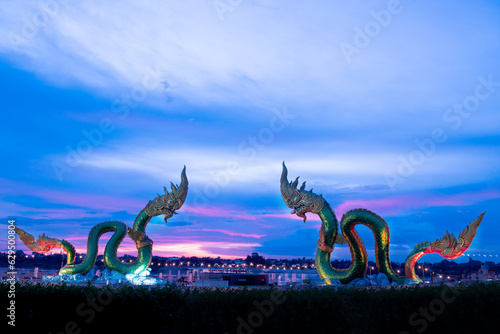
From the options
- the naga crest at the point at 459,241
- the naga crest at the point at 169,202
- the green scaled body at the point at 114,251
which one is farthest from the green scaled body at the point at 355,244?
the green scaled body at the point at 114,251

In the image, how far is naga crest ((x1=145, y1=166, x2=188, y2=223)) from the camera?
53.5 feet

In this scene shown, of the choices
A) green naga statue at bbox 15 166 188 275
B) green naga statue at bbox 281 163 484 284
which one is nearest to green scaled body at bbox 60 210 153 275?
green naga statue at bbox 15 166 188 275

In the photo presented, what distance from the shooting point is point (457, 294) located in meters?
9.12

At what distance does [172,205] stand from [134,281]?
3110mm

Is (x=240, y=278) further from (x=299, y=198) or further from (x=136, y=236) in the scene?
(x=299, y=198)

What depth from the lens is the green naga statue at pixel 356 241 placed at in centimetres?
1362

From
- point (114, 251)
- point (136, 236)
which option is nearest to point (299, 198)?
point (136, 236)

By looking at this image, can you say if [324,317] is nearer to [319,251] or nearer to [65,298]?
[65,298]

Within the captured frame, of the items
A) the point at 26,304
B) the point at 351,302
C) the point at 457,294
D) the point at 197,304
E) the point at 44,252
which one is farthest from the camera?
the point at 44,252

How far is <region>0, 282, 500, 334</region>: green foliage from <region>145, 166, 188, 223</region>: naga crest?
27.1 ft

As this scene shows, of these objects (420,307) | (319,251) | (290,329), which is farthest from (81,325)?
(319,251)

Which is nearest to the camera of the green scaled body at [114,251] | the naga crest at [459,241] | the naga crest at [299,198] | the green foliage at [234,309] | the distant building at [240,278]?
the green foliage at [234,309]

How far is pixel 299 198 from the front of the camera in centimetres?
1433

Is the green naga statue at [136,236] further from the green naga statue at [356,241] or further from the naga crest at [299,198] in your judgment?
the green naga statue at [356,241]
